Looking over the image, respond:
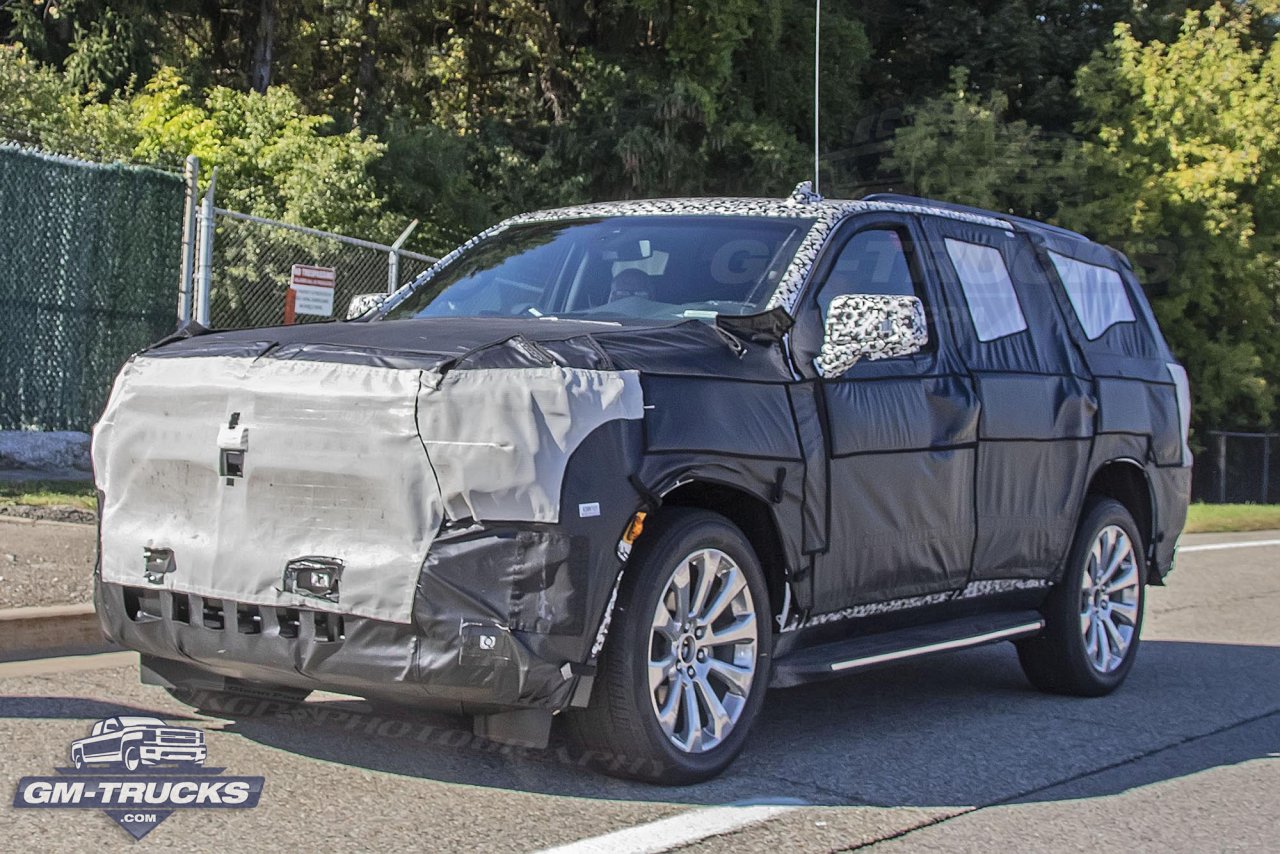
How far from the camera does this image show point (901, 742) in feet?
20.9

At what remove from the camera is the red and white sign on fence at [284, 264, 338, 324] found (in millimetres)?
12883

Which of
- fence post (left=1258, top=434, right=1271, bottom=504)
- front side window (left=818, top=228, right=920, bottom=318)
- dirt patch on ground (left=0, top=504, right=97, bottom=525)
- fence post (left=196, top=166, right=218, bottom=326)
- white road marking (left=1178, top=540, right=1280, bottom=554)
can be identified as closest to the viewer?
front side window (left=818, top=228, right=920, bottom=318)

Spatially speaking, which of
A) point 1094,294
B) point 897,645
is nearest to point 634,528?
point 897,645

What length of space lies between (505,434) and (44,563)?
4.60m

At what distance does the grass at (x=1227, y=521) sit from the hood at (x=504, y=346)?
14596mm

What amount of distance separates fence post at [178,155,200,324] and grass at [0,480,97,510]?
1.56 m

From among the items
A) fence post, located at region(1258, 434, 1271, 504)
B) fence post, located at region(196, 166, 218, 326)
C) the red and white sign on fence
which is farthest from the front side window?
fence post, located at region(1258, 434, 1271, 504)

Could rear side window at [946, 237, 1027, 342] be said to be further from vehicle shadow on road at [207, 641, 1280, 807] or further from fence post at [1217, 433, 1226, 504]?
fence post at [1217, 433, 1226, 504]

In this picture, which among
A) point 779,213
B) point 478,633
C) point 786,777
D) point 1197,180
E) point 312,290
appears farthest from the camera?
point 1197,180

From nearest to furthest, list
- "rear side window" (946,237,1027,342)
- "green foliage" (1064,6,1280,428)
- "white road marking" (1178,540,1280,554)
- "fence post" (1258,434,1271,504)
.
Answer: "rear side window" (946,237,1027,342)
"white road marking" (1178,540,1280,554)
"green foliage" (1064,6,1280,428)
"fence post" (1258,434,1271,504)

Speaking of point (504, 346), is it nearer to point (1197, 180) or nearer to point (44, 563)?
point (44, 563)

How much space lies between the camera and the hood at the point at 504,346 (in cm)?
495

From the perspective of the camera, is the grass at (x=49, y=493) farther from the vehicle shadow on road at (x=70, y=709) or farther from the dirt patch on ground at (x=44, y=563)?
the vehicle shadow on road at (x=70, y=709)

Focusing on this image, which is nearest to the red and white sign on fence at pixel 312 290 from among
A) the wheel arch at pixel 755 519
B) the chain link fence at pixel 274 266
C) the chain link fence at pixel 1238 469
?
the chain link fence at pixel 274 266
